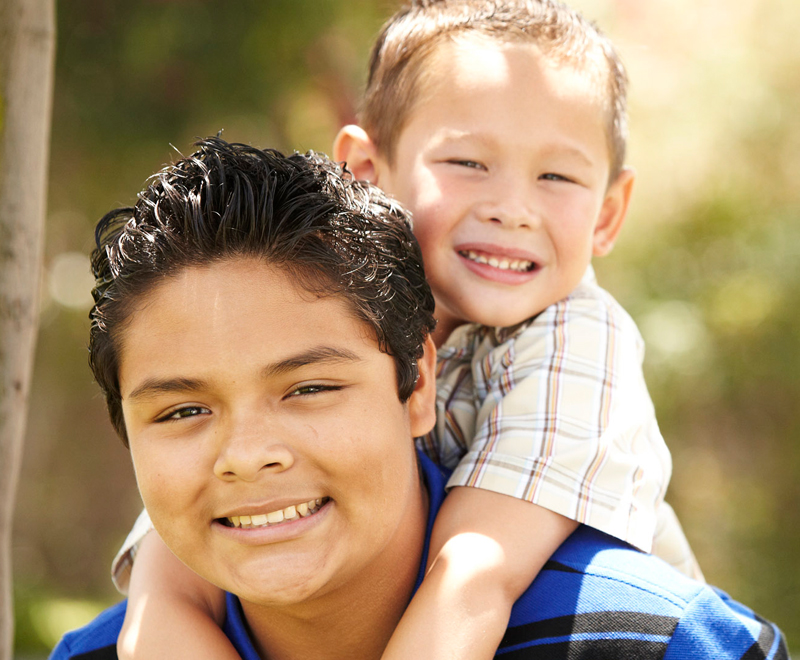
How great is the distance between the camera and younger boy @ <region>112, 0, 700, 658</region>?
5.59 feet

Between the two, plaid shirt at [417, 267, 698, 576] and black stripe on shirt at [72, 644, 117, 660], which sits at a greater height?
plaid shirt at [417, 267, 698, 576]

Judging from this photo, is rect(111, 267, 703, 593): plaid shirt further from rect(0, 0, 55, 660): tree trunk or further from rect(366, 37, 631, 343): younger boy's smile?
rect(0, 0, 55, 660): tree trunk

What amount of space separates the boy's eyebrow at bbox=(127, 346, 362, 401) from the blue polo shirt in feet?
1.86

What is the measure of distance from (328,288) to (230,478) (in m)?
0.37

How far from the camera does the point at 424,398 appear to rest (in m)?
1.77

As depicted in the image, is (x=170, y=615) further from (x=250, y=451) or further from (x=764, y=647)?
(x=764, y=647)

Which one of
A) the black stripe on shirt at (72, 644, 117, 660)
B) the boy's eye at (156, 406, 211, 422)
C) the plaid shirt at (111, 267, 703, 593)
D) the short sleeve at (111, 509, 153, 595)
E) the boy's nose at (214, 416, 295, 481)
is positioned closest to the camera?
the boy's nose at (214, 416, 295, 481)

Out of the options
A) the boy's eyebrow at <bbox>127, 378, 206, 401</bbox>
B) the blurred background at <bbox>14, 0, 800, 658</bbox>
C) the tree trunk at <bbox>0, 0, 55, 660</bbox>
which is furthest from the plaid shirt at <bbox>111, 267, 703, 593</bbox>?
the blurred background at <bbox>14, 0, 800, 658</bbox>

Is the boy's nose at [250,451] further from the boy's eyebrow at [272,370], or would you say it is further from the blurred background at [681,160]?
the blurred background at [681,160]

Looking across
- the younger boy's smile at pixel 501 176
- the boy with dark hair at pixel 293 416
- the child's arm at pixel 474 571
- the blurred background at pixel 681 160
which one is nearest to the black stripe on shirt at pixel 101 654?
the boy with dark hair at pixel 293 416


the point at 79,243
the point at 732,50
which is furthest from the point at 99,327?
the point at 79,243

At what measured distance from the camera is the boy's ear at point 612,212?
2232 mm

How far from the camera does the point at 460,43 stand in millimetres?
2000

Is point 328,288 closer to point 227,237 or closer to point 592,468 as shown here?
point 227,237
